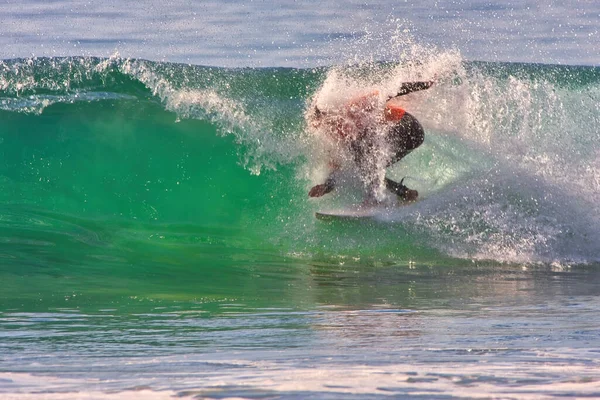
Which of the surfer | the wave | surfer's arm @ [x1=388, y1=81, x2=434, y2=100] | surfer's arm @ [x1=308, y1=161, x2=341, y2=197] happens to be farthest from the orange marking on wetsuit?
surfer's arm @ [x1=308, y1=161, x2=341, y2=197]

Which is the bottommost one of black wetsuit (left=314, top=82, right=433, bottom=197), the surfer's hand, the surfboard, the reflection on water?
the reflection on water

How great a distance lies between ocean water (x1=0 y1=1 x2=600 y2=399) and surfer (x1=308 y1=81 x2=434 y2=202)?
8.9 inches

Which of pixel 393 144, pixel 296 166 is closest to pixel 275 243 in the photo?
pixel 296 166

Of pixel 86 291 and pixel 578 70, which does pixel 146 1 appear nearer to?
pixel 578 70

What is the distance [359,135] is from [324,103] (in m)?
0.70

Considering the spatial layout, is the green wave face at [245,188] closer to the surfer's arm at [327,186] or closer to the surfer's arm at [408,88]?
the surfer's arm at [327,186]

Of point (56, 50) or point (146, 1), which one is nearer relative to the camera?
point (56, 50)

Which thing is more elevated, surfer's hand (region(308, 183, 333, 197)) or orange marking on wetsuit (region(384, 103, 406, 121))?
orange marking on wetsuit (region(384, 103, 406, 121))

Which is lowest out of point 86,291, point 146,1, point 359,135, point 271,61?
point 86,291

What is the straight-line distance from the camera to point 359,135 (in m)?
9.35

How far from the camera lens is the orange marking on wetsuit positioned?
937cm

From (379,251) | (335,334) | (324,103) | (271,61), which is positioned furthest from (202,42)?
(335,334)

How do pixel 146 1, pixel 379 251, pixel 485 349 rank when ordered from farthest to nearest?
pixel 146 1 < pixel 379 251 < pixel 485 349

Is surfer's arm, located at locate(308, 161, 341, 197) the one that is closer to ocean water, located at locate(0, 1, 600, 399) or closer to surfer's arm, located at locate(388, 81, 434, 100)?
ocean water, located at locate(0, 1, 600, 399)
